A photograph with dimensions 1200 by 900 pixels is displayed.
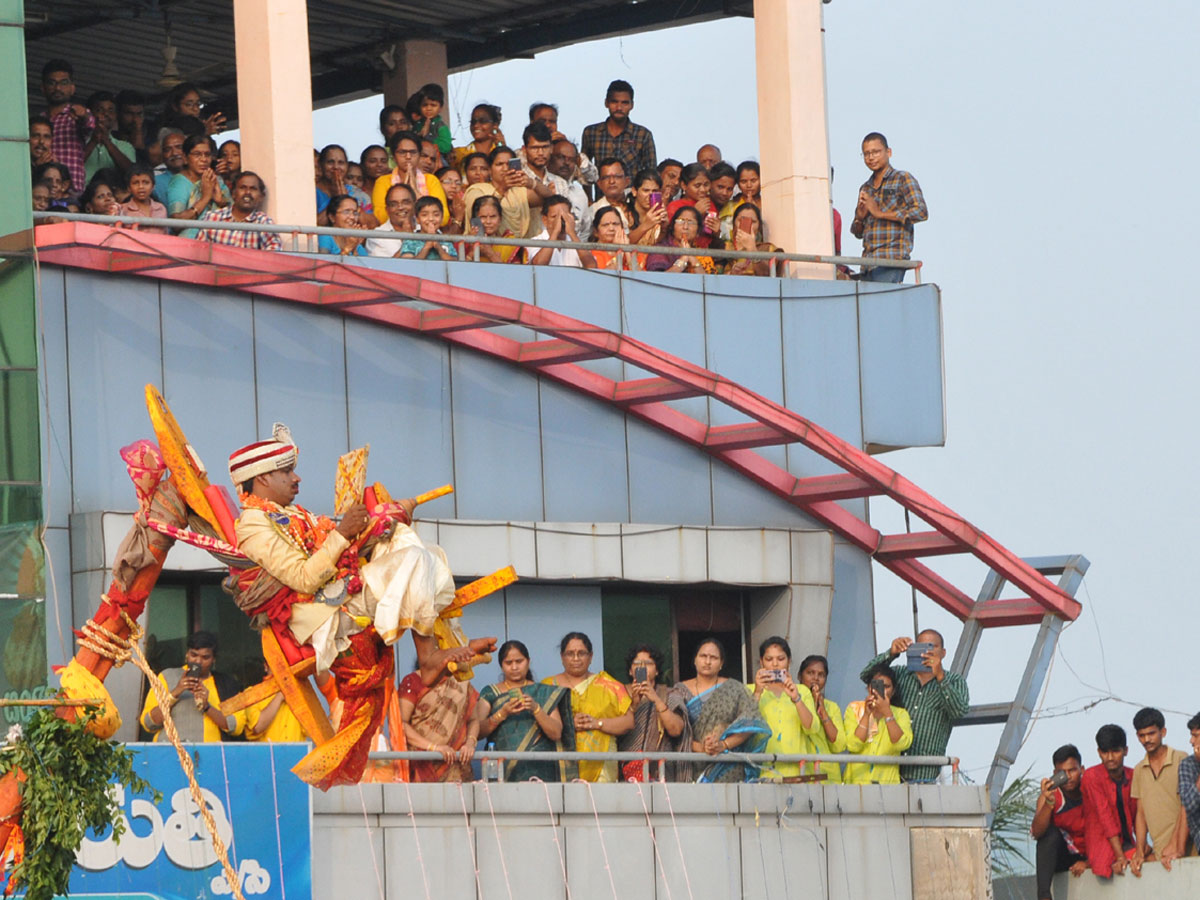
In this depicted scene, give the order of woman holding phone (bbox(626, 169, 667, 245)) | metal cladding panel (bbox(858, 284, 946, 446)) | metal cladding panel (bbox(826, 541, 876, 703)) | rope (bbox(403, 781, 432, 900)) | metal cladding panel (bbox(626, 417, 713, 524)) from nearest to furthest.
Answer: rope (bbox(403, 781, 432, 900))
metal cladding panel (bbox(626, 417, 713, 524))
woman holding phone (bbox(626, 169, 667, 245))
metal cladding panel (bbox(826, 541, 876, 703))
metal cladding panel (bbox(858, 284, 946, 446))

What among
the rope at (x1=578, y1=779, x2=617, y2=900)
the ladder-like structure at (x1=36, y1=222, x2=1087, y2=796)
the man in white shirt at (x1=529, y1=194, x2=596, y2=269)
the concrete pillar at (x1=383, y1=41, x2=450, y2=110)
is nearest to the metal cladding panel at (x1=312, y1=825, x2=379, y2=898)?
the rope at (x1=578, y1=779, x2=617, y2=900)

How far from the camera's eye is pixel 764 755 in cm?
1559

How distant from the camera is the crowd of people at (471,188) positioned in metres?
16.8

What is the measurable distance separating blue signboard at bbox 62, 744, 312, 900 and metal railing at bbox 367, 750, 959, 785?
61 cm

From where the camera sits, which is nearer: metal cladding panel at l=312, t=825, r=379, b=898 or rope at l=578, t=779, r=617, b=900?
metal cladding panel at l=312, t=825, r=379, b=898

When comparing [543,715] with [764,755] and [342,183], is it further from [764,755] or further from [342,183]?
[342,183]

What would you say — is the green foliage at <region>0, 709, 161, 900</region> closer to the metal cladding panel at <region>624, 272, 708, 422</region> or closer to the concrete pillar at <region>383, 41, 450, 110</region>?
the metal cladding panel at <region>624, 272, 708, 422</region>

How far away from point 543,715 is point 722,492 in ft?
11.8

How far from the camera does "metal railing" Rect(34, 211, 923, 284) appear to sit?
15891 mm

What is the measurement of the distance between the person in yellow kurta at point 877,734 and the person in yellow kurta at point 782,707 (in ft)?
1.25

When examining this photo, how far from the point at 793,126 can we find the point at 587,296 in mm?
2432

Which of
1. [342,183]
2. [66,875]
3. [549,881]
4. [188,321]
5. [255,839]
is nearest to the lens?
[66,875]

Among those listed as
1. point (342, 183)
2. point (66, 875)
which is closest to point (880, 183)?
point (342, 183)

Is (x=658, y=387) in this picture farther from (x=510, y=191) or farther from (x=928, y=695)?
(x=928, y=695)
